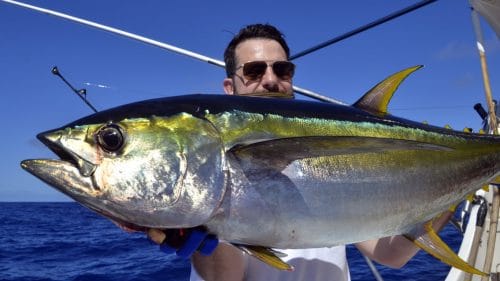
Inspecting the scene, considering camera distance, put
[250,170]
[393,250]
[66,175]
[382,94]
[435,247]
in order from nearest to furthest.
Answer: [66,175] → [250,170] → [435,247] → [382,94] → [393,250]

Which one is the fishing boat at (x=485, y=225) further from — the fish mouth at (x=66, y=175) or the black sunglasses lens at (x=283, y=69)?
the fish mouth at (x=66, y=175)

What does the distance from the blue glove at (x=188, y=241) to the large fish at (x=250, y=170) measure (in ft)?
0.16

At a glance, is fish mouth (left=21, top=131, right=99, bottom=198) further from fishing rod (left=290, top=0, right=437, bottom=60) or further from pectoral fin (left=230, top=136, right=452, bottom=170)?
fishing rod (left=290, top=0, right=437, bottom=60)

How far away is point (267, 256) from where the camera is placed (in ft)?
5.26

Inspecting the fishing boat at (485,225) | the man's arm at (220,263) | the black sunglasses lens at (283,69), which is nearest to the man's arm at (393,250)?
the man's arm at (220,263)

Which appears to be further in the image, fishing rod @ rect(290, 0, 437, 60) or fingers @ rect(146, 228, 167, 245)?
fishing rod @ rect(290, 0, 437, 60)

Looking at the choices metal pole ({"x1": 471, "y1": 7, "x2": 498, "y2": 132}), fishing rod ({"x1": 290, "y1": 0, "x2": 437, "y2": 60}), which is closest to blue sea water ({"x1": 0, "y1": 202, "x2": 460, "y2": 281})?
fishing rod ({"x1": 290, "y1": 0, "x2": 437, "y2": 60})

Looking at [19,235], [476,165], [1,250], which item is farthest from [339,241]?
[19,235]

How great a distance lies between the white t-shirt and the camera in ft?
8.41

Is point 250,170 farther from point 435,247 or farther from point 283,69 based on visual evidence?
point 283,69

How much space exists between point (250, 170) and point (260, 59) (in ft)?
5.65

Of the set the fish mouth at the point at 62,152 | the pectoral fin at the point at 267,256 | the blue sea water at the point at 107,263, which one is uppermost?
the fish mouth at the point at 62,152

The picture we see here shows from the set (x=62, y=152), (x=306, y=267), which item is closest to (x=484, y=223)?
(x=306, y=267)

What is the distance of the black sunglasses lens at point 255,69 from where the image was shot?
3.10 meters
